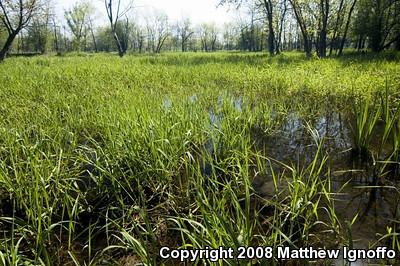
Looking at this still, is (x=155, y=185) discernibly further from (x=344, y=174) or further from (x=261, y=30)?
(x=261, y=30)

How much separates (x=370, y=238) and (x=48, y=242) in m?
1.99

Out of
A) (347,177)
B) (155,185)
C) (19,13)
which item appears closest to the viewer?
(155,185)

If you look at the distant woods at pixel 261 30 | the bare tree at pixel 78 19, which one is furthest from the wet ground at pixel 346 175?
the bare tree at pixel 78 19

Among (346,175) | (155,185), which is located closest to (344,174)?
(346,175)

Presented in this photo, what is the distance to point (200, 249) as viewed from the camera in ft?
4.05

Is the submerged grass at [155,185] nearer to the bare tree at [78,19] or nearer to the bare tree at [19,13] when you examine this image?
the bare tree at [19,13]

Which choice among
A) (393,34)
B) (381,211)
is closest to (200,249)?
(381,211)

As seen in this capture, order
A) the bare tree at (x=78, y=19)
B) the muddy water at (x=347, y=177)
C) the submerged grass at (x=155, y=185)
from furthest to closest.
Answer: the bare tree at (x=78, y=19), the muddy water at (x=347, y=177), the submerged grass at (x=155, y=185)

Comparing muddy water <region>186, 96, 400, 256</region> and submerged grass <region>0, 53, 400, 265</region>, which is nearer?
submerged grass <region>0, 53, 400, 265</region>

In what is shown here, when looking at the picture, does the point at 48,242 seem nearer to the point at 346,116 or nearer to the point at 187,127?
the point at 187,127

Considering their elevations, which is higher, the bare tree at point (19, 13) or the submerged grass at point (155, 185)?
the bare tree at point (19, 13)

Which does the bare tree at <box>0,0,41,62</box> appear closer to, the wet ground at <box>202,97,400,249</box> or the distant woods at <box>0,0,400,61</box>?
the distant woods at <box>0,0,400,61</box>

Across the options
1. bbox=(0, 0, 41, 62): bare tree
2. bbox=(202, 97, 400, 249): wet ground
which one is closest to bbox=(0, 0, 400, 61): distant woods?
bbox=(0, 0, 41, 62): bare tree

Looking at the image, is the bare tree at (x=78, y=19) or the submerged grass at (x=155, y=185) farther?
the bare tree at (x=78, y=19)
